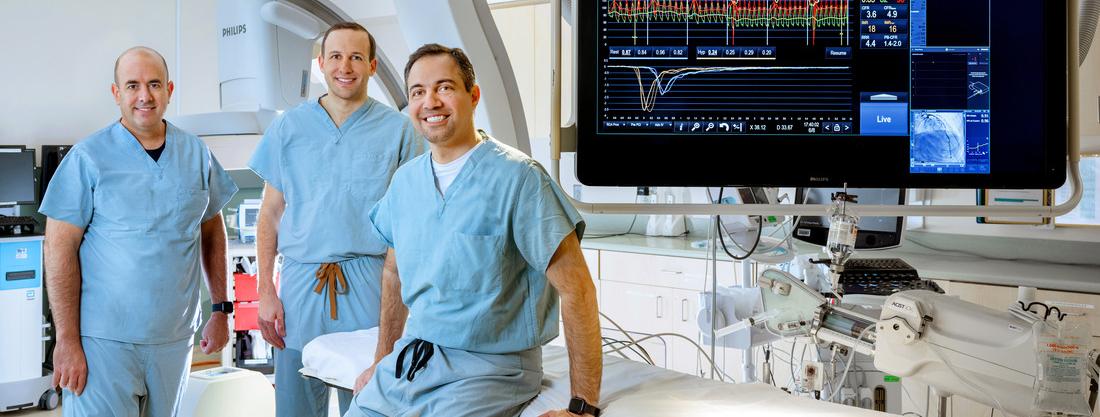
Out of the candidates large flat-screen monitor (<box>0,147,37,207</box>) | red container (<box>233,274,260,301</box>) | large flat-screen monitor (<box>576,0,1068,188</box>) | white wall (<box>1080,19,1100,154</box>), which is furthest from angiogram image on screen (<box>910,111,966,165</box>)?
large flat-screen monitor (<box>0,147,37,207</box>)

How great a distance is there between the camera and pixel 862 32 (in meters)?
1.65

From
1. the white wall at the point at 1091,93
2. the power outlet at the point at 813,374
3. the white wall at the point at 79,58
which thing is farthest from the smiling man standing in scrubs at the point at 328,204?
the white wall at the point at 79,58

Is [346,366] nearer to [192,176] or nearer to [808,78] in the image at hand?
[192,176]

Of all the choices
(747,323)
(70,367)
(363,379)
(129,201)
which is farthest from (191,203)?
(747,323)

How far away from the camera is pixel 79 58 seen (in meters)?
5.13

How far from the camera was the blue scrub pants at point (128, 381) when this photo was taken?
2236mm

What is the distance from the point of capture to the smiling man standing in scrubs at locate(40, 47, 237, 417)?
223cm

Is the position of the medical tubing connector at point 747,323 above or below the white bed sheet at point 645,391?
above

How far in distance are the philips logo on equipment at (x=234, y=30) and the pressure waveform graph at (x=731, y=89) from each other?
1.41m

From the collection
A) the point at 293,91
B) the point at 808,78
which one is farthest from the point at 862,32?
the point at 293,91

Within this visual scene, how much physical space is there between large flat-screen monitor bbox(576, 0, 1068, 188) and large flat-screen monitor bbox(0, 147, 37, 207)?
3.97 metres

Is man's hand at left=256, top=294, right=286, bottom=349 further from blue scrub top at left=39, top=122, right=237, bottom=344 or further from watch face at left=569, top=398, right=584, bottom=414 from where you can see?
watch face at left=569, top=398, right=584, bottom=414

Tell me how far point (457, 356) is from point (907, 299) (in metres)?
0.81

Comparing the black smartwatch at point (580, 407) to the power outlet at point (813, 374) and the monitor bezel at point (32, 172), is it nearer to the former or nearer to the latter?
the power outlet at point (813, 374)
